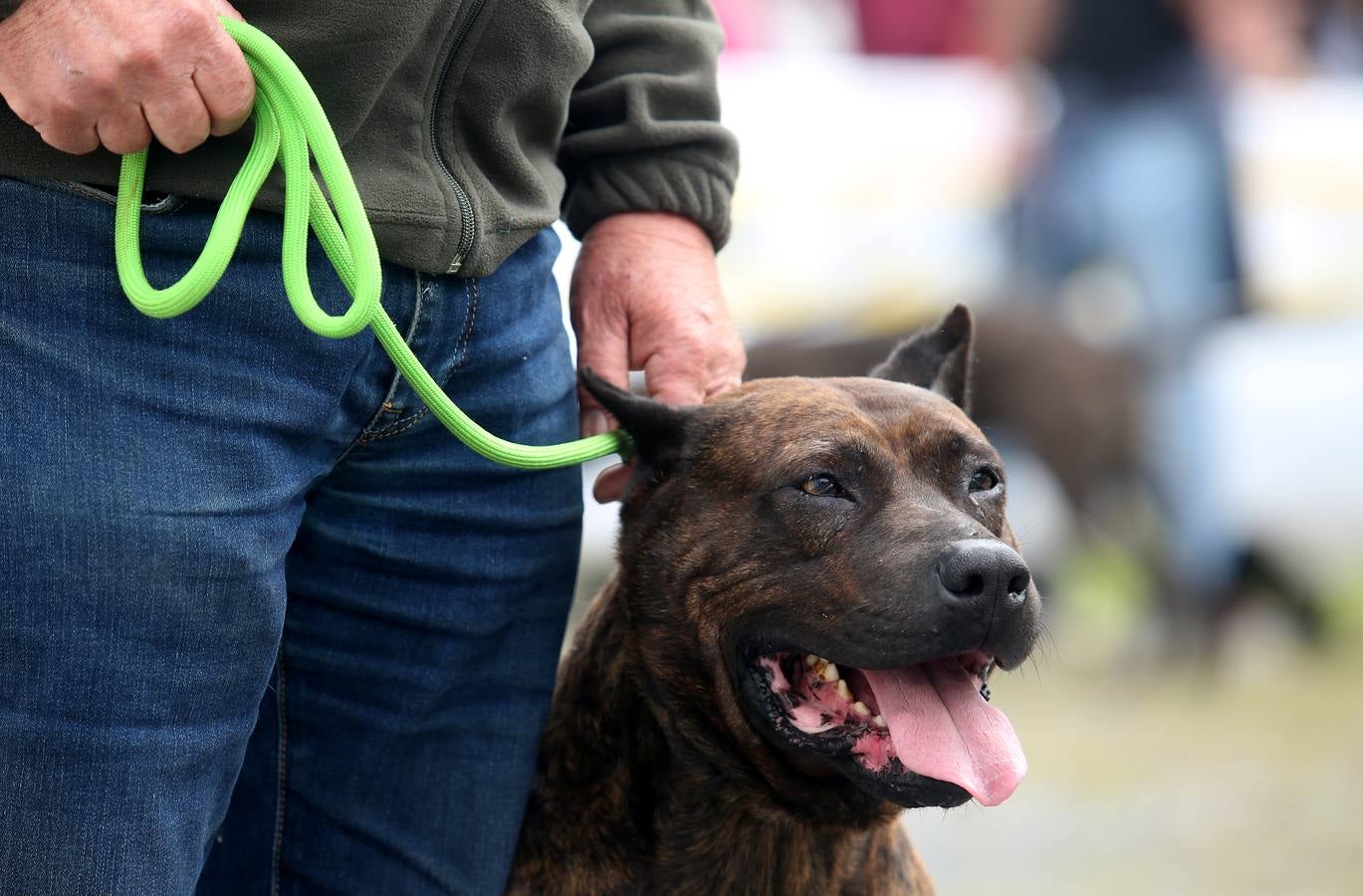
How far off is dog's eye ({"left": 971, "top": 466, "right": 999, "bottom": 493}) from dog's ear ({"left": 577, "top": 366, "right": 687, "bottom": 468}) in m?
0.52

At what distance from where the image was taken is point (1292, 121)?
8.59 m

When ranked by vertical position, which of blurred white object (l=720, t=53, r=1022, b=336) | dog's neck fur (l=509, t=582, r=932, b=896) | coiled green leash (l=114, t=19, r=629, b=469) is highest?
coiled green leash (l=114, t=19, r=629, b=469)

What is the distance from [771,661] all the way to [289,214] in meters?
1.11

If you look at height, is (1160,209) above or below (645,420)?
below

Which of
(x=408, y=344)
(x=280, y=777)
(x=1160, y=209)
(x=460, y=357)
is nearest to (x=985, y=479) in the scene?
(x=460, y=357)

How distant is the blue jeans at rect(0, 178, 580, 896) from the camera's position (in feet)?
6.52

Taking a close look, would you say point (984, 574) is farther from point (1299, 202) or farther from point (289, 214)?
point (1299, 202)

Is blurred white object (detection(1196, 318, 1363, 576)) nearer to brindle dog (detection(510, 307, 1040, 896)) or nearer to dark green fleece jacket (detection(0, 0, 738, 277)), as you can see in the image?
brindle dog (detection(510, 307, 1040, 896))

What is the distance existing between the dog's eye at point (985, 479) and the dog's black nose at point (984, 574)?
0.41 m

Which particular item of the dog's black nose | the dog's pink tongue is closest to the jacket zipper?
the dog's black nose

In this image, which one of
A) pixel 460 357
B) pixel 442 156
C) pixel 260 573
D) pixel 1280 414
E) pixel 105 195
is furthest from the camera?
pixel 1280 414

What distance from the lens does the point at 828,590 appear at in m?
2.66

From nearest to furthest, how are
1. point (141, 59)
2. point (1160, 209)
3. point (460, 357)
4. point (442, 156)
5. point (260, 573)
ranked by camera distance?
1. point (141, 59)
2. point (260, 573)
3. point (442, 156)
4. point (460, 357)
5. point (1160, 209)

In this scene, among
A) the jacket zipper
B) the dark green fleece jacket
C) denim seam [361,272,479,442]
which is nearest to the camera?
the dark green fleece jacket
